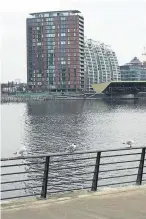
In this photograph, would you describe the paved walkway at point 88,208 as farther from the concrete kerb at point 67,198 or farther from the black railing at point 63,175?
the black railing at point 63,175

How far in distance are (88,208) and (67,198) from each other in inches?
28.8

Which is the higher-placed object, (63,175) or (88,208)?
(88,208)

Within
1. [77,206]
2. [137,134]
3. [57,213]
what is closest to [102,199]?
[77,206]

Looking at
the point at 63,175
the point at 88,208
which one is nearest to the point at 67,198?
the point at 88,208

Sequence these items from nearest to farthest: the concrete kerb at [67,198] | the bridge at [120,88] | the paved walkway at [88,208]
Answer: the paved walkway at [88,208] < the concrete kerb at [67,198] < the bridge at [120,88]

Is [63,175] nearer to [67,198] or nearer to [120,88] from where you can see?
[67,198]

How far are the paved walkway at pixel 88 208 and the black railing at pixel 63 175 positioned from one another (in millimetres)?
580

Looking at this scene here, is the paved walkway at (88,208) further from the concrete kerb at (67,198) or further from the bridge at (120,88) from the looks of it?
the bridge at (120,88)

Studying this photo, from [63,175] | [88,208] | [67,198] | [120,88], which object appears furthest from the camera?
[120,88]

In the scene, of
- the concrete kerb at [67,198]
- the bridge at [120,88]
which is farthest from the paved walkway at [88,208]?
the bridge at [120,88]

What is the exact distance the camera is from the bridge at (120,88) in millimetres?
187500

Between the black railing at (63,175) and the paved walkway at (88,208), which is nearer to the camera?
the paved walkway at (88,208)

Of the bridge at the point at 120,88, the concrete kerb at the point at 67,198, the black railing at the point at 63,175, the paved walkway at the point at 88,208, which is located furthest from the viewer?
the bridge at the point at 120,88

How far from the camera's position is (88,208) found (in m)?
6.92
